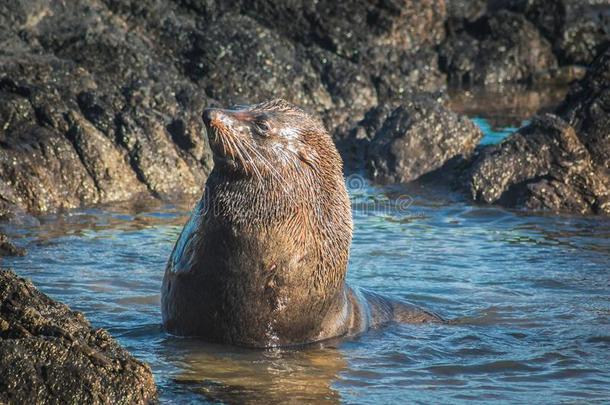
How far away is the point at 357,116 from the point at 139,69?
3829 millimetres

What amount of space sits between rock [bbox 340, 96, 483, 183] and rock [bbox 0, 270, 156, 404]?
27.3ft

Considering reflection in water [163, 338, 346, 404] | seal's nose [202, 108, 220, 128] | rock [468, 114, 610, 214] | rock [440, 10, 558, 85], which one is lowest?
reflection in water [163, 338, 346, 404]

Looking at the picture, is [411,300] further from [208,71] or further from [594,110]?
[208,71]

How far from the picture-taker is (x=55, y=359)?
243 inches

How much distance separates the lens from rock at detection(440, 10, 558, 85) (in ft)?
67.6

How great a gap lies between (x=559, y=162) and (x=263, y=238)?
22.3 feet

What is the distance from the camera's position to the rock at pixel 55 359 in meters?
6.07

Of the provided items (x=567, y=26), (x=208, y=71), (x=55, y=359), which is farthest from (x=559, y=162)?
(x=55, y=359)

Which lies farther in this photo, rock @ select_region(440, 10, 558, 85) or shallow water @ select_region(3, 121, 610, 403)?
rock @ select_region(440, 10, 558, 85)

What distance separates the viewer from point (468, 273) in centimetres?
1076

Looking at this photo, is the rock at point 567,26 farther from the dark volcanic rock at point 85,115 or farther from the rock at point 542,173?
the dark volcanic rock at point 85,115

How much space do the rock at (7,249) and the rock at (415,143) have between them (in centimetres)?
554

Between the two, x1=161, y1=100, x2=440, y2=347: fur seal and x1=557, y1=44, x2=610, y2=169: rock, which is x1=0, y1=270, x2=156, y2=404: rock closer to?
x1=161, y1=100, x2=440, y2=347: fur seal

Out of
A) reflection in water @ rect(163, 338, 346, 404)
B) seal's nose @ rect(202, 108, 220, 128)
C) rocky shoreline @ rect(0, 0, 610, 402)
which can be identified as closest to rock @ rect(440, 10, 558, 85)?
rocky shoreline @ rect(0, 0, 610, 402)
